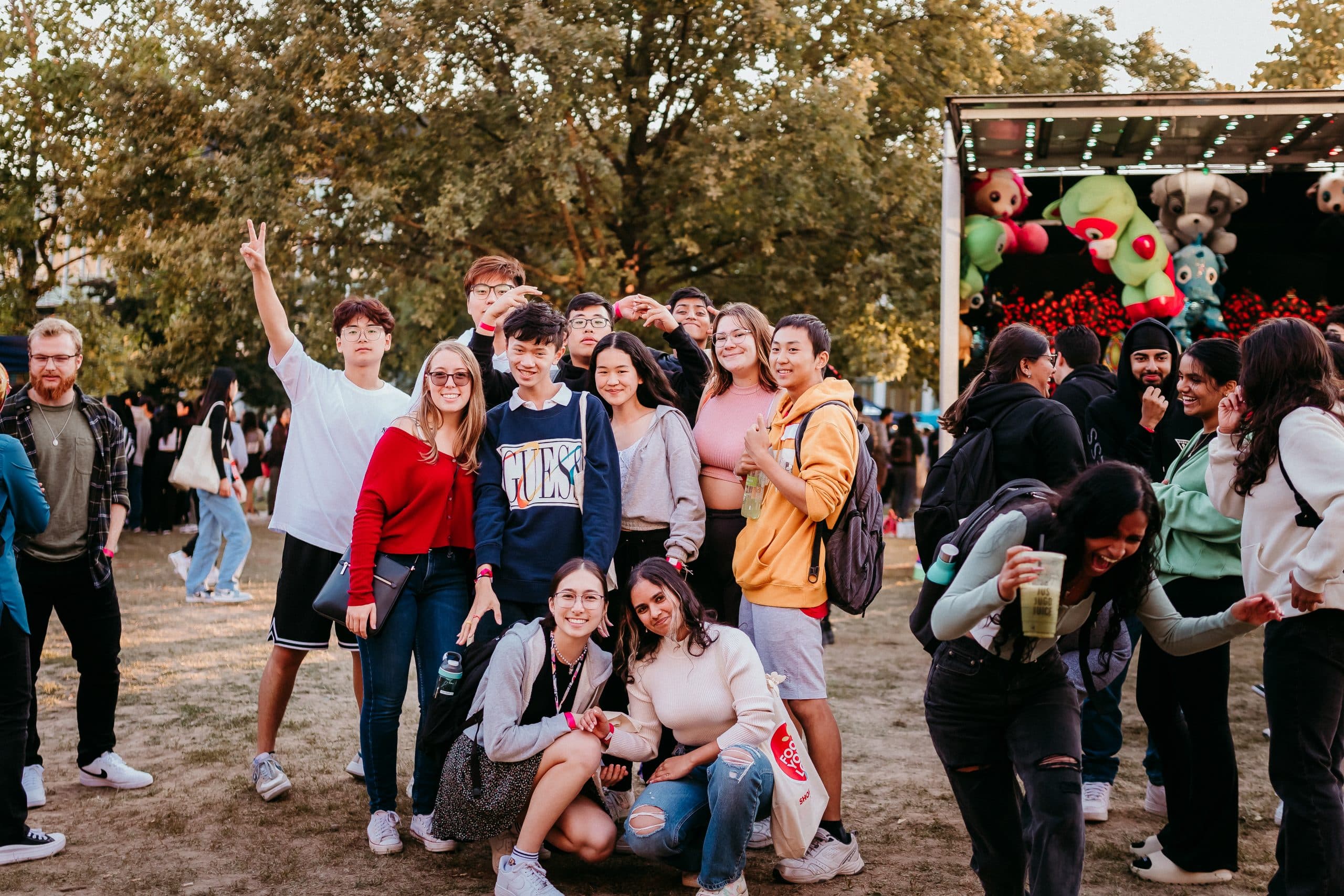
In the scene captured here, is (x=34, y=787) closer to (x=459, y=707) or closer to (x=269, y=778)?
(x=269, y=778)

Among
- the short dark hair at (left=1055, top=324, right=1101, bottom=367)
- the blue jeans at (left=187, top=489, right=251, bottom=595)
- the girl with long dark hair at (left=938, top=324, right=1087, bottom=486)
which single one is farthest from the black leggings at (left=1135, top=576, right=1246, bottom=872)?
the blue jeans at (left=187, top=489, right=251, bottom=595)

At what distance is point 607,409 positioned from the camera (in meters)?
4.95

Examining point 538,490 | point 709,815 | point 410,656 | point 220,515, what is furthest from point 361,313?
point 220,515

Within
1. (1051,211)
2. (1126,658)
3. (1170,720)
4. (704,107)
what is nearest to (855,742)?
(1170,720)

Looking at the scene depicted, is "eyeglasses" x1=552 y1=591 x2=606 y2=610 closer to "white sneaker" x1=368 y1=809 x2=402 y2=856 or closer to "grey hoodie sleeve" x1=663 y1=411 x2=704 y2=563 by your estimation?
"grey hoodie sleeve" x1=663 y1=411 x2=704 y2=563

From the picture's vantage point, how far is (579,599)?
3.97 metres

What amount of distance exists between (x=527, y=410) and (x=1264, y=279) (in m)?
7.84

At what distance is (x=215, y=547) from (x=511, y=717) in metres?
7.10

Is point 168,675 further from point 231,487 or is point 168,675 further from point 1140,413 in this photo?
point 1140,413

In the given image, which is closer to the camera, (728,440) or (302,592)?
(728,440)

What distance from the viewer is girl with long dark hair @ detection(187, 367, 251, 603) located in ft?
31.6

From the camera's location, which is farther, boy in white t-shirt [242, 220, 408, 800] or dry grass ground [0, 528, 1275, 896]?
boy in white t-shirt [242, 220, 408, 800]

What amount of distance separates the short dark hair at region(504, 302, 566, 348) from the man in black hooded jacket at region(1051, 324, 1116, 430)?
93.0 inches

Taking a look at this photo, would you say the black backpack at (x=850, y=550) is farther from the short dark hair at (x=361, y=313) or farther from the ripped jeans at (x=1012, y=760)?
the short dark hair at (x=361, y=313)
